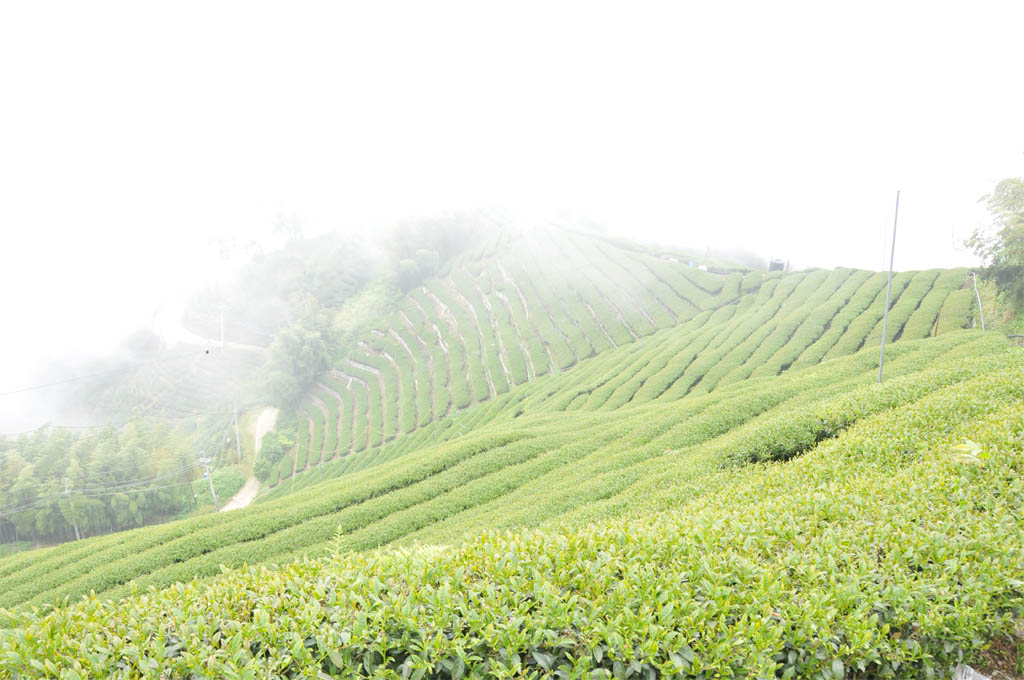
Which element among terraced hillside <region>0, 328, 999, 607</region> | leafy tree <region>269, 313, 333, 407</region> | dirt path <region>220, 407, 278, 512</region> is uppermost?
terraced hillside <region>0, 328, 999, 607</region>

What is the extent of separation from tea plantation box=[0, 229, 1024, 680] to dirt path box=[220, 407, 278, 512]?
3089 centimetres

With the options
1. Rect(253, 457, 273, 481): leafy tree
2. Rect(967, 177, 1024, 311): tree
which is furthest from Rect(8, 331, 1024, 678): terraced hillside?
Rect(253, 457, 273, 481): leafy tree

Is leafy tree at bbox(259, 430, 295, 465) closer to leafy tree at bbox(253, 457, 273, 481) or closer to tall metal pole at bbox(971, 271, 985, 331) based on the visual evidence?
leafy tree at bbox(253, 457, 273, 481)

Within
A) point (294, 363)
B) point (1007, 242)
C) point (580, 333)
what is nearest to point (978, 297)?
point (1007, 242)

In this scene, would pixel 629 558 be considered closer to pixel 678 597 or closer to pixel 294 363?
pixel 678 597

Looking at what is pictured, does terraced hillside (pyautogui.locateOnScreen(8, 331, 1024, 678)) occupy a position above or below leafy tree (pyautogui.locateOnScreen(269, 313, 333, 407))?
above

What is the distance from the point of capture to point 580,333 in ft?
172

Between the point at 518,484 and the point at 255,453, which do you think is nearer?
the point at 518,484

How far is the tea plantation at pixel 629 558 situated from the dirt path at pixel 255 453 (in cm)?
3089

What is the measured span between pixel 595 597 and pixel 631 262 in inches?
2576

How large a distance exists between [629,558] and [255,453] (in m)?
65.1

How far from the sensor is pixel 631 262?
216 ft

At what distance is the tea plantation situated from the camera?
11.0 ft

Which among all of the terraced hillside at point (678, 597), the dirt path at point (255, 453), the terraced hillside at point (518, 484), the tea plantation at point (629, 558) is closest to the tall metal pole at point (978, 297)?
the terraced hillside at point (518, 484)
